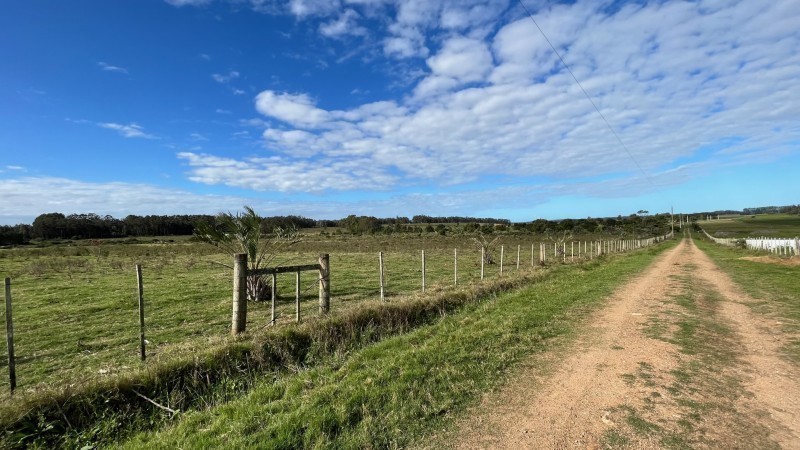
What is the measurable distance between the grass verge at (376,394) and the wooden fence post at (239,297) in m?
2.10

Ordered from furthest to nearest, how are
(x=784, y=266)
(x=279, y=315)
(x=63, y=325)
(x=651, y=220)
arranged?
(x=651, y=220) < (x=784, y=266) < (x=279, y=315) < (x=63, y=325)

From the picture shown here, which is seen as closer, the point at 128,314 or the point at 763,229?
the point at 128,314

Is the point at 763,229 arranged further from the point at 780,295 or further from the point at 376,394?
the point at 376,394

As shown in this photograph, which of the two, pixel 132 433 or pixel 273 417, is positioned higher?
pixel 273 417

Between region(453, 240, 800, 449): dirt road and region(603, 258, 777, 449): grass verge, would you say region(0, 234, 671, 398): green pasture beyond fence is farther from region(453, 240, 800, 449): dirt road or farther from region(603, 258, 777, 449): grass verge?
region(603, 258, 777, 449): grass verge

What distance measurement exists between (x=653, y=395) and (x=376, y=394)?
10.8ft

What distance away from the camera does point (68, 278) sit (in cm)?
2142

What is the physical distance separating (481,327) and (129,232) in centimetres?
11096

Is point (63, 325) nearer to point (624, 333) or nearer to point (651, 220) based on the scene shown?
point (624, 333)

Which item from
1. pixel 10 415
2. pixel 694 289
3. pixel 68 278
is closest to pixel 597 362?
pixel 10 415

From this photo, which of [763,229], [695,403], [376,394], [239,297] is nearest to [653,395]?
[695,403]

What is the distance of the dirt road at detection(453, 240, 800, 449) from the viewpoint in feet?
12.9

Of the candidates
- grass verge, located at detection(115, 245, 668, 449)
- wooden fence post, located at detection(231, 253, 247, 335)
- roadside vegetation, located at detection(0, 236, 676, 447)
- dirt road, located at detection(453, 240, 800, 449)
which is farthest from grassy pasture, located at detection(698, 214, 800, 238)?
wooden fence post, located at detection(231, 253, 247, 335)

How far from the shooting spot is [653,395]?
4848 millimetres
